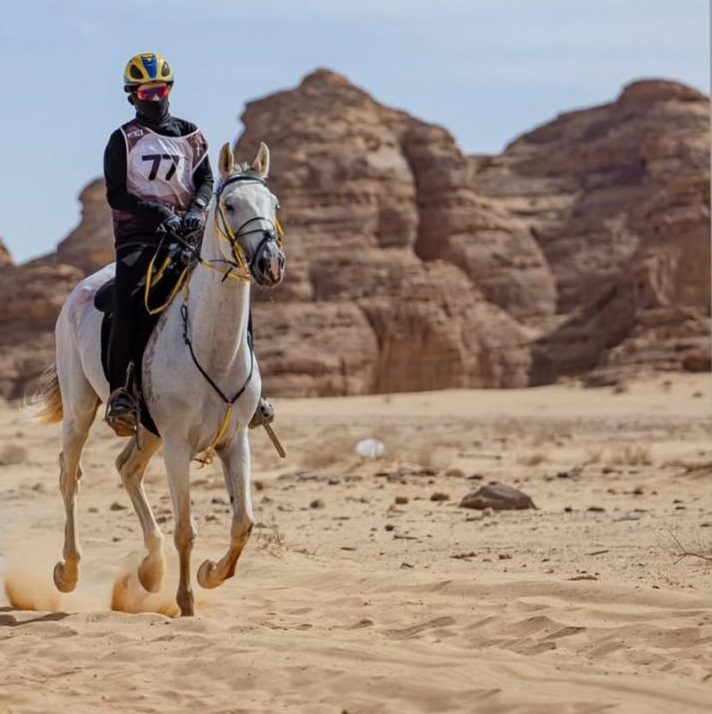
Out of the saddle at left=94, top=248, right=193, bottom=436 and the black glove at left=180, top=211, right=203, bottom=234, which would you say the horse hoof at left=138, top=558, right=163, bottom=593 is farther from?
the black glove at left=180, top=211, right=203, bottom=234

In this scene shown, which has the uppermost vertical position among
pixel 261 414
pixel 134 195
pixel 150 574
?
pixel 134 195

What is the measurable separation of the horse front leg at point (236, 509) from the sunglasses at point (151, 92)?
93.7 inches

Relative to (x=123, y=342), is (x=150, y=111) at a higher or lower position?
higher

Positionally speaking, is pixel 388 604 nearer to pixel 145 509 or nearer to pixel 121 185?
pixel 145 509

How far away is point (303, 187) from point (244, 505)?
8304cm

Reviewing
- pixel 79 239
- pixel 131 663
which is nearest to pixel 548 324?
pixel 79 239

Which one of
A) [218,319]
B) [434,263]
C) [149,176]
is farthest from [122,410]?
[434,263]

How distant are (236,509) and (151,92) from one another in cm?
289

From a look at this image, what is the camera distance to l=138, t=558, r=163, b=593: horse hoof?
10055 millimetres

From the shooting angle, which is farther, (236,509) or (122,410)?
(122,410)

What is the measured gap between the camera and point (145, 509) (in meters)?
10.7

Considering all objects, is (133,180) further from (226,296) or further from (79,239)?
(79,239)

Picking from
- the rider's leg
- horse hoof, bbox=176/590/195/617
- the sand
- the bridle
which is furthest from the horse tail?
horse hoof, bbox=176/590/195/617

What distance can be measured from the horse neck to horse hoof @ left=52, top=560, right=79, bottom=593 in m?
2.09
